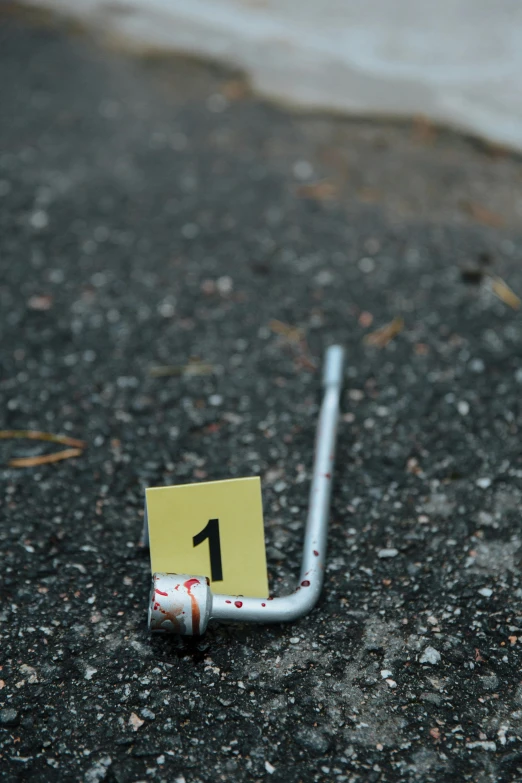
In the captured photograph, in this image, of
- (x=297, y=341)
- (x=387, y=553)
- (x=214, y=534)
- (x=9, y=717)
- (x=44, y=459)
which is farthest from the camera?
(x=297, y=341)

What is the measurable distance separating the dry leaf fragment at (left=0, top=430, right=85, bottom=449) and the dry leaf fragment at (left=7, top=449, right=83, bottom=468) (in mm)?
20

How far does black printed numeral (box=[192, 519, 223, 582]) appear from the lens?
3.69 feet

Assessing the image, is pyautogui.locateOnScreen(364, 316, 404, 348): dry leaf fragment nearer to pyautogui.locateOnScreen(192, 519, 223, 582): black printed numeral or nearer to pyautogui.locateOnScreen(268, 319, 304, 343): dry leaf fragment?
pyautogui.locateOnScreen(268, 319, 304, 343): dry leaf fragment

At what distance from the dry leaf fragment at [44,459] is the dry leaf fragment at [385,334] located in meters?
0.71

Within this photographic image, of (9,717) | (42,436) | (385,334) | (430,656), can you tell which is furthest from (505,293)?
(9,717)

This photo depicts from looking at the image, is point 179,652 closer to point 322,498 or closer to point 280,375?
point 322,498

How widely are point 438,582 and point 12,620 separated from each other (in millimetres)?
674

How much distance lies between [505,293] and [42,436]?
44.9 inches

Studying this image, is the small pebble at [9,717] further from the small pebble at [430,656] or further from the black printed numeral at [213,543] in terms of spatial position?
the small pebble at [430,656]

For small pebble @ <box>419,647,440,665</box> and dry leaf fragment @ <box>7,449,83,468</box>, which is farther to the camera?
dry leaf fragment @ <box>7,449,83,468</box>

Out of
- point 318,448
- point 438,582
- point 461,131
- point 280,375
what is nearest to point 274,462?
point 318,448

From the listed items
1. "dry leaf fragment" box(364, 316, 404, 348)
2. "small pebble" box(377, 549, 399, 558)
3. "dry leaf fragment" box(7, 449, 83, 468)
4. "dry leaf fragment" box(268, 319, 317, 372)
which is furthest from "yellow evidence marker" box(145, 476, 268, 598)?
"dry leaf fragment" box(364, 316, 404, 348)

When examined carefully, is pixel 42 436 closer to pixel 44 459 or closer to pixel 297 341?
pixel 44 459

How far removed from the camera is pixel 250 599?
3.60ft
